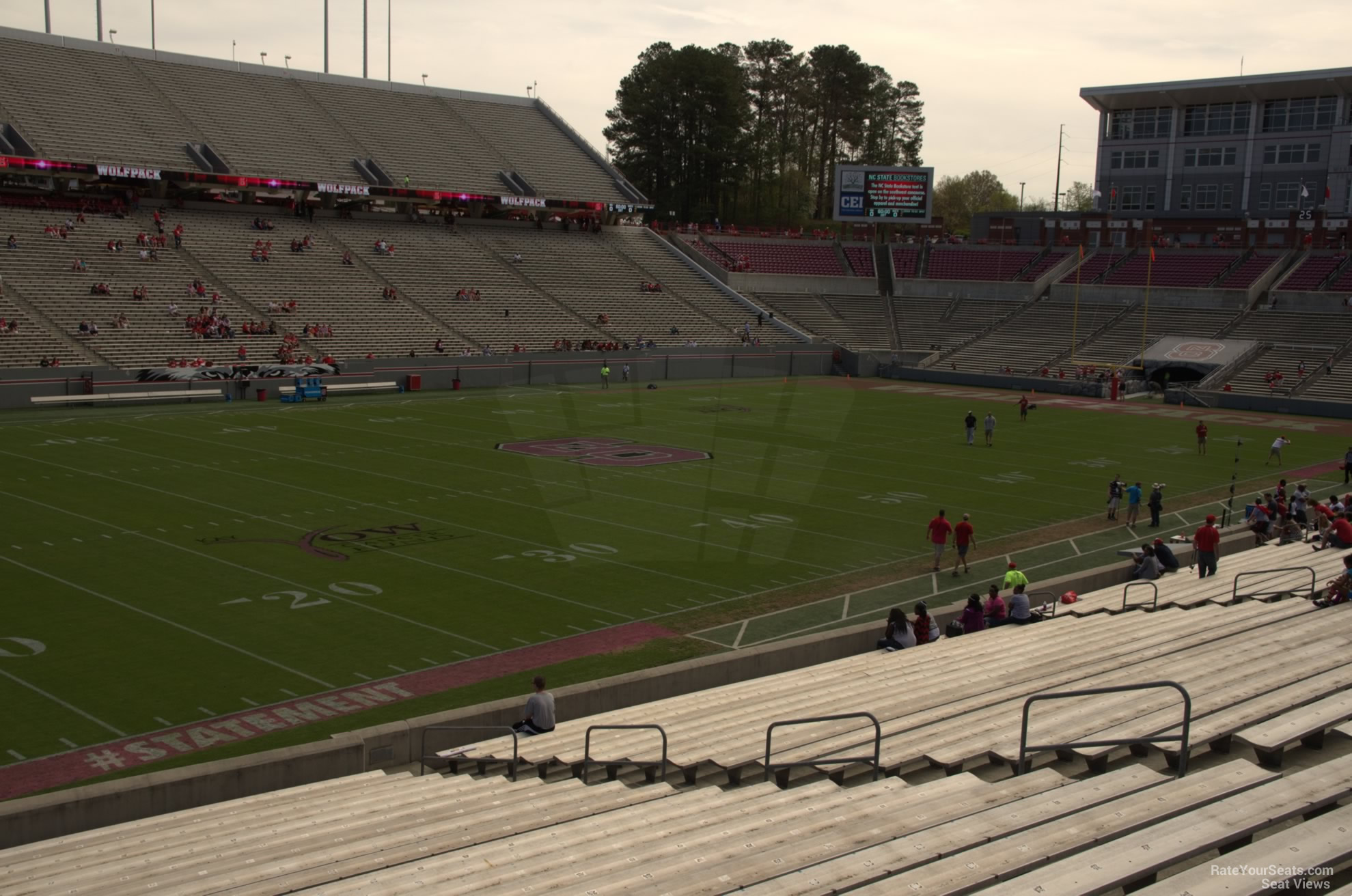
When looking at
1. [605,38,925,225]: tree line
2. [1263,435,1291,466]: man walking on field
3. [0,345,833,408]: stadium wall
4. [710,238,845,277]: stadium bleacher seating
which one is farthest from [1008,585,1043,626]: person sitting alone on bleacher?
[605,38,925,225]: tree line

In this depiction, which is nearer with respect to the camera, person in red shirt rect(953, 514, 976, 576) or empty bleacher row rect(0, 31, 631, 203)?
person in red shirt rect(953, 514, 976, 576)

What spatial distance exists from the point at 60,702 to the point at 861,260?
2914 inches

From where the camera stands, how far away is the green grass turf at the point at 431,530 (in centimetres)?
1575

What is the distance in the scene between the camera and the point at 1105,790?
24.3 feet

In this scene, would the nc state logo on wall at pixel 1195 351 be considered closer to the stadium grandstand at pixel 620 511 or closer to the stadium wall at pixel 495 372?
the stadium grandstand at pixel 620 511

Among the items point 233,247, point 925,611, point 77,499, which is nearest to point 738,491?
point 925,611

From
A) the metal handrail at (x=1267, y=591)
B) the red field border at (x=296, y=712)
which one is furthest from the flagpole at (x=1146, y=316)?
the red field border at (x=296, y=712)

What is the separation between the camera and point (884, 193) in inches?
2995

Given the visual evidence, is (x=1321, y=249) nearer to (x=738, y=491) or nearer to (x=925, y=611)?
(x=738, y=491)

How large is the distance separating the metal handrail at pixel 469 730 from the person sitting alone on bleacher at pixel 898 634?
5.68 meters

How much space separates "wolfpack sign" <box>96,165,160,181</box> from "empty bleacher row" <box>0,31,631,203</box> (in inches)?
38.0

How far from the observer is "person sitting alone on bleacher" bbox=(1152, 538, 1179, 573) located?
20.0 metres

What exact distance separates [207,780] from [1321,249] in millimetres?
73902

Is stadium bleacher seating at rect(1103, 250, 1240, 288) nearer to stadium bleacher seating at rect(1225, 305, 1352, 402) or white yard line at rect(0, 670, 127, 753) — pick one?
stadium bleacher seating at rect(1225, 305, 1352, 402)
